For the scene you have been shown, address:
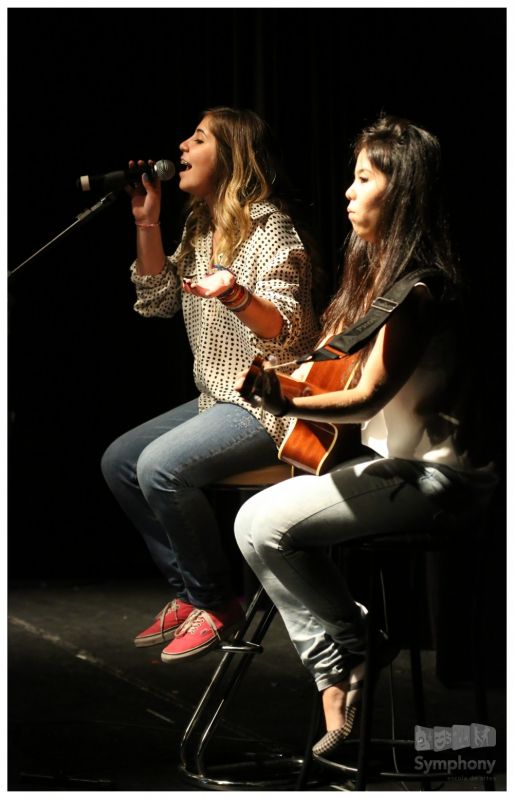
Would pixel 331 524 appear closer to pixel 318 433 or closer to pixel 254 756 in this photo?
pixel 318 433

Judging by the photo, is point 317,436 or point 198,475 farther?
point 198,475

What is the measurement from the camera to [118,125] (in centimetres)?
489

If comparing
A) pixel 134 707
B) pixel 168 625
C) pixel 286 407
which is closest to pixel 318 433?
pixel 286 407

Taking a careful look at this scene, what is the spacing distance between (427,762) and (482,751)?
0.33 m

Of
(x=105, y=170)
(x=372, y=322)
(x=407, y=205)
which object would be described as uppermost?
(x=105, y=170)

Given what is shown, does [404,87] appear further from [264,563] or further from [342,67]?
[264,563]

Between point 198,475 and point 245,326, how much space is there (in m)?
0.38

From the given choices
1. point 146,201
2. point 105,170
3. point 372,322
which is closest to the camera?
point 372,322

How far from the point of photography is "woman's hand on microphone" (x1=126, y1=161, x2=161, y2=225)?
264 centimetres

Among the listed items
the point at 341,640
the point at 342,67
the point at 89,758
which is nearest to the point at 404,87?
the point at 342,67

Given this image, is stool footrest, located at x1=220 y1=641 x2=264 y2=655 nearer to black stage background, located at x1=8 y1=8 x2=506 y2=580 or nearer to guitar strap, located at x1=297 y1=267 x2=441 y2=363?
guitar strap, located at x1=297 y1=267 x2=441 y2=363

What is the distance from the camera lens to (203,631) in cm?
255

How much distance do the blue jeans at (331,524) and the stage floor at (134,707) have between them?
0.32 meters

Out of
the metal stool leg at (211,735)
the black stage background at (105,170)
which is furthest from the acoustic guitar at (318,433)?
the black stage background at (105,170)
